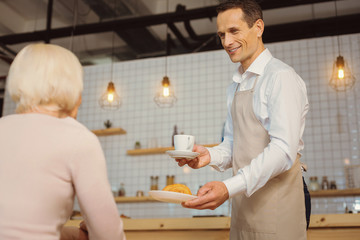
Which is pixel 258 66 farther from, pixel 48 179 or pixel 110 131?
pixel 110 131

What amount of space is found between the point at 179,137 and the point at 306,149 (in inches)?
161

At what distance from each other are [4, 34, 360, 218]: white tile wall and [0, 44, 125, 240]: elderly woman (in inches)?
188

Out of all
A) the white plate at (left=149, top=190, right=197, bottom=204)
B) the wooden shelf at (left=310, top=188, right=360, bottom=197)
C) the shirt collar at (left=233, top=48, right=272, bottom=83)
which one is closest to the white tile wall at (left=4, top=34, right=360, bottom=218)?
the wooden shelf at (left=310, top=188, right=360, bottom=197)

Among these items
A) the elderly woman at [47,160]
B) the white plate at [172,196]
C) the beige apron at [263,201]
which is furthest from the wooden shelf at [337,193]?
the elderly woman at [47,160]

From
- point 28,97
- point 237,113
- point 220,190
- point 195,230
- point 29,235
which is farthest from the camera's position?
point 195,230

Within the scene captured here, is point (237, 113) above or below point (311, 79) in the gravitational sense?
below

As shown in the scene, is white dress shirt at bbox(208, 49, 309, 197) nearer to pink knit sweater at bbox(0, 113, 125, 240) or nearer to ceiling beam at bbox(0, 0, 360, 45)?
pink knit sweater at bbox(0, 113, 125, 240)

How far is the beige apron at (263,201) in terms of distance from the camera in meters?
1.72

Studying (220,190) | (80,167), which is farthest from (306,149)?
(80,167)

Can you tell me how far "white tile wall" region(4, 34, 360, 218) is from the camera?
5504 mm

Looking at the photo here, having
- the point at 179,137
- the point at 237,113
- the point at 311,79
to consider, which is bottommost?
the point at 179,137

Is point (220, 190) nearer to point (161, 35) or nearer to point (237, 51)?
point (237, 51)

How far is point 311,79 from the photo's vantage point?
5793mm

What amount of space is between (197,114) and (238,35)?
4.23 metres
